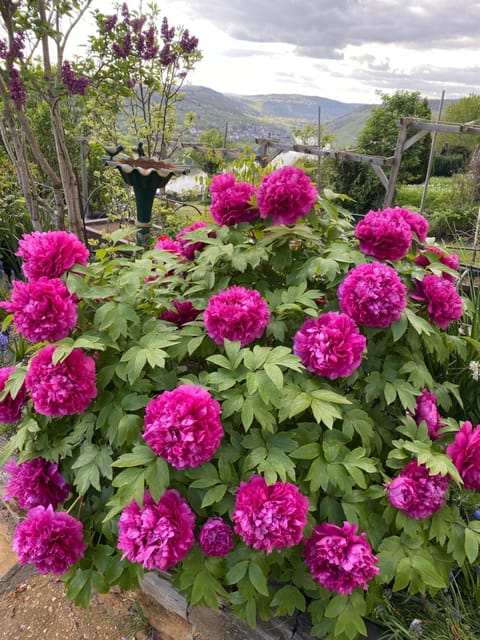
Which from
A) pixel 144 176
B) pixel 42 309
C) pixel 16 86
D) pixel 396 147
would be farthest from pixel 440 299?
pixel 396 147

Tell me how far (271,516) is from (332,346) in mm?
447

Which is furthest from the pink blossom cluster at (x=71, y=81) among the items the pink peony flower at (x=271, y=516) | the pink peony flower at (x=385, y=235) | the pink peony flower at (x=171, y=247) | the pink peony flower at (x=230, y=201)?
the pink peony flower at (x=271, y=516)

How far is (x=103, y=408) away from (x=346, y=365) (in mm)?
687

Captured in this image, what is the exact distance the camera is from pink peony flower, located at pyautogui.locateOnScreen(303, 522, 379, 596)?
112 cm

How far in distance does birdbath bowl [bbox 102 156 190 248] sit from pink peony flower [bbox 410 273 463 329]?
1723 mm

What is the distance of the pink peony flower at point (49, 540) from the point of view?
4.15 feet

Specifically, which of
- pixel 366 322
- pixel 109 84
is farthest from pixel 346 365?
pixel 109 84

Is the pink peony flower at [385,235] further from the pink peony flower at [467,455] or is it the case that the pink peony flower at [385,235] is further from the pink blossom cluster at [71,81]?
the pink blossom cluster at [71,81]

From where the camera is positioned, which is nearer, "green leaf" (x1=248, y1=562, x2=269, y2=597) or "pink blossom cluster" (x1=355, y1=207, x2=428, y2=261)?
"green leaf" (x1=248, y1=562, x2=269, y2=597)

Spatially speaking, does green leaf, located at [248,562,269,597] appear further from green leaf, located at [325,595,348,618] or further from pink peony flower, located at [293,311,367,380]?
pink peony flower, located at [293,311,367,380]

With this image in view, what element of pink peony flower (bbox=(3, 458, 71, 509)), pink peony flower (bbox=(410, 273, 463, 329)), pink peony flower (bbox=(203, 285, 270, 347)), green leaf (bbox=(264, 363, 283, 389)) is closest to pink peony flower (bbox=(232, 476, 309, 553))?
green leaf (bbox=(264, 363, 283, 389))

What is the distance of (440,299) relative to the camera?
1.46m

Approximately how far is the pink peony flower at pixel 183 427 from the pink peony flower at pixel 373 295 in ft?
1.65

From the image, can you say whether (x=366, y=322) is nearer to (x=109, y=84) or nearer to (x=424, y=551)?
(x=424, y=551)
